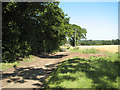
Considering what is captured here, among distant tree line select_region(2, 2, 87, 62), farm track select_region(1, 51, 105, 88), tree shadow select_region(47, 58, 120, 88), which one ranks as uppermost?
distant tree line select_region(2, 2, 87, 62)

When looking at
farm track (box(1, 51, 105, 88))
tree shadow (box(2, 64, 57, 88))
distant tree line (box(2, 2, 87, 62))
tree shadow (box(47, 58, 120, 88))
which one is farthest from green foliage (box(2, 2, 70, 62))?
tree shadow (box(47, 58, 120, 88))

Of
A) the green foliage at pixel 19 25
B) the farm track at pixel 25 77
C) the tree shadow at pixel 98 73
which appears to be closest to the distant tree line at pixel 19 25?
the green foliage at pixel 19 25

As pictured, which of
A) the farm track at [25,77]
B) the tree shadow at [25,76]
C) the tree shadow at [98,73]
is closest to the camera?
the tree shadow at [98,73]

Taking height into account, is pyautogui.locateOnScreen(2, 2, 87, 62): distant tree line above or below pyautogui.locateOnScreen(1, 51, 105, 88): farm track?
above

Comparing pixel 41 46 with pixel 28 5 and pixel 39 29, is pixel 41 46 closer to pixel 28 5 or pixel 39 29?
pixel 39 29

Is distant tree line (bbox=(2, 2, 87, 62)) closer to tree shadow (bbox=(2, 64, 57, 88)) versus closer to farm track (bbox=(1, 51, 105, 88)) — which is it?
farm track (bbox=(1, 51, 105, 88))

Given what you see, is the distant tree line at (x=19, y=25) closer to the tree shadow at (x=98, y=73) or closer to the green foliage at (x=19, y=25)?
the green foliage at (x=19, y=25)

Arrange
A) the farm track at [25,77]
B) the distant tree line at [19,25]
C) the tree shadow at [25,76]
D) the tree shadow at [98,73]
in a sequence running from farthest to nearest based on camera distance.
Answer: the distant tree line at [19,25]
the tree shadow at [25,76]
the farm track at [25,77]
the tree shadow at [98,73]

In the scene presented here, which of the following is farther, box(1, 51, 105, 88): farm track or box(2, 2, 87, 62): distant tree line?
box(2, 2, 87, 62): distant tree line

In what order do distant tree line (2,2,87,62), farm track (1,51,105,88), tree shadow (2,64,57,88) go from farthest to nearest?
distant tree line (2,2,87,62), tree shadow (2,64,57,88), farm track (1,51,105,88)

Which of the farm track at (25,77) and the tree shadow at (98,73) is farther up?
the tree shadow at (98,73)

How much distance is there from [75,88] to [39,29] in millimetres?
11689

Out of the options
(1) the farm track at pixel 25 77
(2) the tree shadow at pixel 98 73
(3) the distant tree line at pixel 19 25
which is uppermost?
(3) the distant tree line at pixel 19 25

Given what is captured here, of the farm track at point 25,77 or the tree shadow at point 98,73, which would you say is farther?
the farm track at point 25,77
